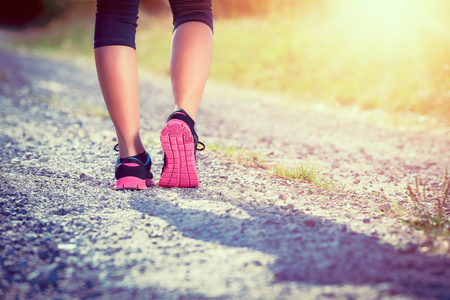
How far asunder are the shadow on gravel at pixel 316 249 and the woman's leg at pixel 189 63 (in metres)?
0.47

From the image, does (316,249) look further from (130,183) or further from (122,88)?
(122,88)

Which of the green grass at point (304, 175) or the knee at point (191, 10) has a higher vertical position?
the knee at point (191, 10)

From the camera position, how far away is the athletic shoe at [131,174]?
1.72m

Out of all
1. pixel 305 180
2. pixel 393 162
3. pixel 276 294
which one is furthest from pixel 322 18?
pixel 276 294

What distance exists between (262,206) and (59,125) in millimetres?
2223

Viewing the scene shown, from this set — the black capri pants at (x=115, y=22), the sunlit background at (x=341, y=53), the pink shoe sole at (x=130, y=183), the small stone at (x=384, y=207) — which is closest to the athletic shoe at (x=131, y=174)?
the pink shoe sole at (x=130, y=183)

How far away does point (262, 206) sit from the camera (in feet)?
5.20

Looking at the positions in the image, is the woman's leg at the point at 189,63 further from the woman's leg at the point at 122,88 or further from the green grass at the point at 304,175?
the green grass at the point at 304,175

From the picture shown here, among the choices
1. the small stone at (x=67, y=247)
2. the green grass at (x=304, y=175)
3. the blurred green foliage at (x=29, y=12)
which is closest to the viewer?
the small stone at (x=67, y=247)

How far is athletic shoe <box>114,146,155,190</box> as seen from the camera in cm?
172

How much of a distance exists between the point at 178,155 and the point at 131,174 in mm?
218

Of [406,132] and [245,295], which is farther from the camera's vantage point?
[406,132]

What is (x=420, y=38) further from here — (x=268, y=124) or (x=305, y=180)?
(x=305, y=180)

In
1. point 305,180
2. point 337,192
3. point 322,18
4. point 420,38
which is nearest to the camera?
point 337,192
